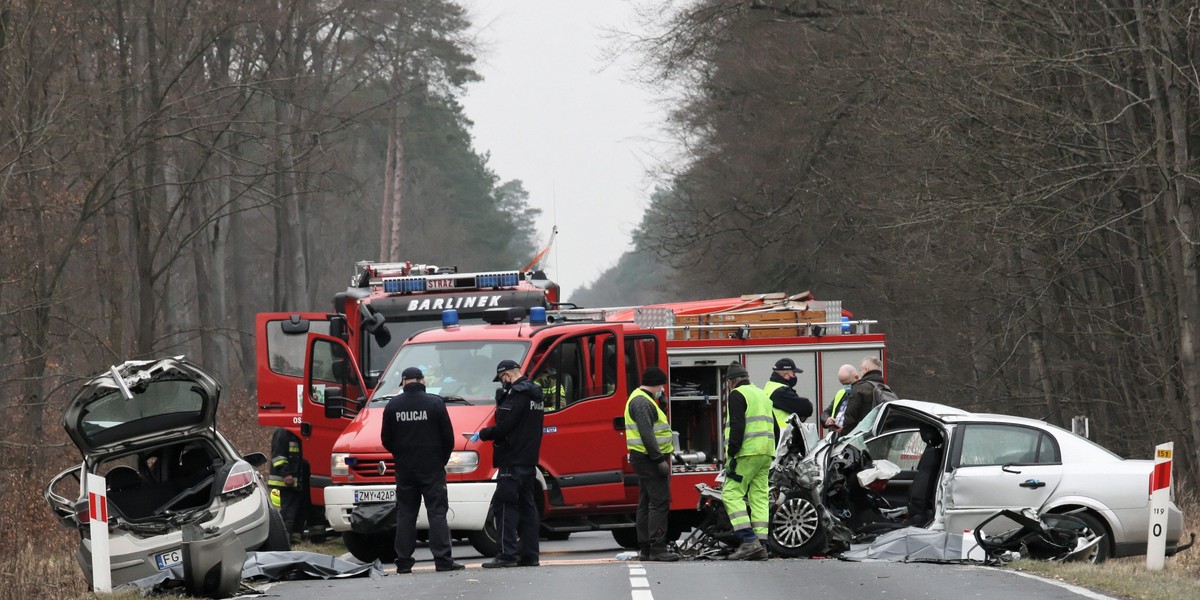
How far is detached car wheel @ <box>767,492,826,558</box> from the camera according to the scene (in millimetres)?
13844

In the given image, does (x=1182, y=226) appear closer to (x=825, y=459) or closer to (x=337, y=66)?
(x=825, y=459)

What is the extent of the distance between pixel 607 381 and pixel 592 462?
83 centimetres

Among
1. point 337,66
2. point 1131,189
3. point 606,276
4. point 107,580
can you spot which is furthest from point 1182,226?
point 606,276

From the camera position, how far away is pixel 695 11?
29.6 metres

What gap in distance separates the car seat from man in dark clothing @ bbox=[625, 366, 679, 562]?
2137mm

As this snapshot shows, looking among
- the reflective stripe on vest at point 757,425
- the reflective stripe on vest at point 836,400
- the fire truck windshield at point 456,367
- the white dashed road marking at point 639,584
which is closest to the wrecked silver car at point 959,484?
the reflective stripe on vest at point 757,425

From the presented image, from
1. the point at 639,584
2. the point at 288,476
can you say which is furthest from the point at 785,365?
the point at 288,476

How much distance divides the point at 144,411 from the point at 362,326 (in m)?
5.61

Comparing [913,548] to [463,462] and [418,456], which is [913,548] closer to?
[463,462]

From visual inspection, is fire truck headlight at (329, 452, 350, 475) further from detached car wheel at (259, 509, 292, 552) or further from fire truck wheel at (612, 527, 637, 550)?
fire truck wheel at (612, 527, 637, 550)

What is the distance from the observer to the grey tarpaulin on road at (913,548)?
13.2 metres

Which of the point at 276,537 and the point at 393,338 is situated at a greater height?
the point at 393,338

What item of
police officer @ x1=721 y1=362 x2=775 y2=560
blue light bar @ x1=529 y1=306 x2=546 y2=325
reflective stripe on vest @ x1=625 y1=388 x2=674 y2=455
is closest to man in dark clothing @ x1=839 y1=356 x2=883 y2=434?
police officer @ x1=721 y1=362 x2=775 y2=560

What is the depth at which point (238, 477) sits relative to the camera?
39.2 feet
